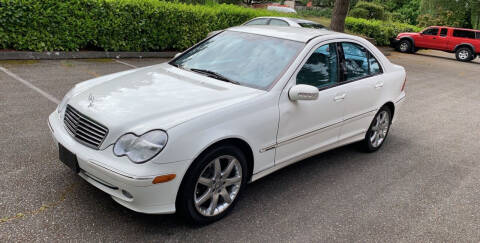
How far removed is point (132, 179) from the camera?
2.76 m

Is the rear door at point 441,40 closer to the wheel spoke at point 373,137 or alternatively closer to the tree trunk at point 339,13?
the tree trunk at point 339,13

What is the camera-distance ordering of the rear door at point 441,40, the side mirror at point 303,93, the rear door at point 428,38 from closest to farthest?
the side mirror at point 303,93, the rear door at point 441,40, the rear door at point 428,38

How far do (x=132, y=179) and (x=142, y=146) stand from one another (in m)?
0.25

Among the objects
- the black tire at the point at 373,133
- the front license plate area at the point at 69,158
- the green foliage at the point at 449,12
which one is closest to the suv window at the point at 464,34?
the green foliage at the point at 449,12

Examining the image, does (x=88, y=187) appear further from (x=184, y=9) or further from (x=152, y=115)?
(x=184, y=9)

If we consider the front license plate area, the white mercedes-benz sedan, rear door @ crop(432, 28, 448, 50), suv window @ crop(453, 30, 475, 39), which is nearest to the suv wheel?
rear door @ crop(432, 28, 448, 50)

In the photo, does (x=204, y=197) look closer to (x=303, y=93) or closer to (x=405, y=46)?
(x=303, y=93)

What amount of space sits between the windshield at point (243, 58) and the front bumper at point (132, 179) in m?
1.29

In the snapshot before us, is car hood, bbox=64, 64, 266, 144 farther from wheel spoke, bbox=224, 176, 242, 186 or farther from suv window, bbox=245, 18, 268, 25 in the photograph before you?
suv window, bbox=245, 18, 268, 25

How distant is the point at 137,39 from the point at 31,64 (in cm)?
296

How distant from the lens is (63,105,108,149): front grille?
3004mm

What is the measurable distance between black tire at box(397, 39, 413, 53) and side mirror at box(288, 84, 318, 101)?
2036 cm

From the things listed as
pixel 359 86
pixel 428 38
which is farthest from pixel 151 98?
pixel 428 38

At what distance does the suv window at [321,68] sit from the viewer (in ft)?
12.9
